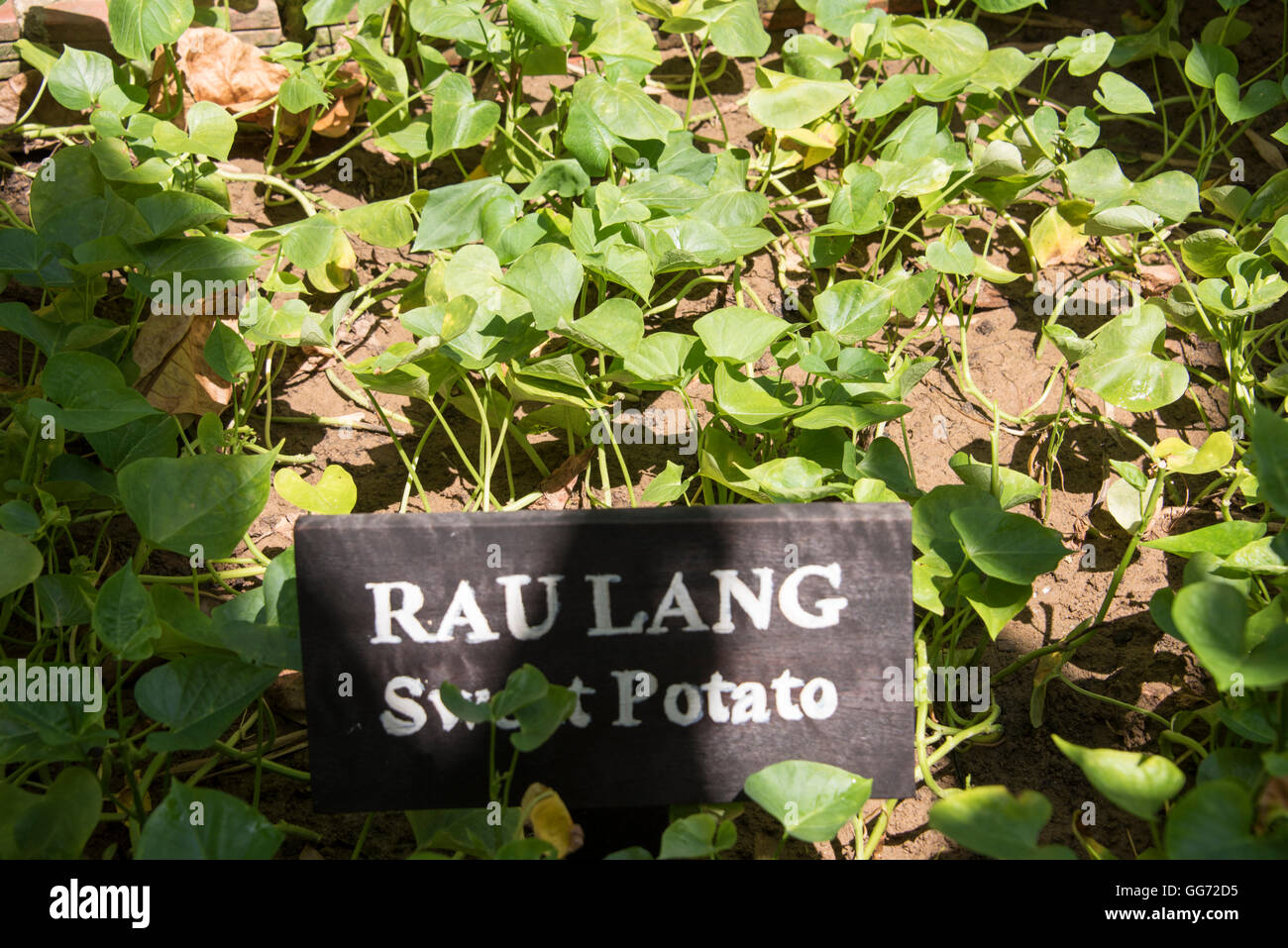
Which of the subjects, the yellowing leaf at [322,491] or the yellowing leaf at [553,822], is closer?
the yellowing leaf at [553,822]

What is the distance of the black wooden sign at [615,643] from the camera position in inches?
32.6

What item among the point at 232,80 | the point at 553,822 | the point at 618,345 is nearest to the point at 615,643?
the point at 553,822

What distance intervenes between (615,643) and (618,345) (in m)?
0.35

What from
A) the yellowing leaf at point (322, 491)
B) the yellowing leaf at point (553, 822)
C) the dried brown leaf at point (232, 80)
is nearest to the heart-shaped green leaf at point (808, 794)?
the yellowing leaf at point (553, 822)

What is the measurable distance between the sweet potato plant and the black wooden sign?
0.15 ft

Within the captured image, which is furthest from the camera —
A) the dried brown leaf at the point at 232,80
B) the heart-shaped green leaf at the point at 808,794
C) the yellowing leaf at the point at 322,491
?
the dried brown leaf at the point at 232,80

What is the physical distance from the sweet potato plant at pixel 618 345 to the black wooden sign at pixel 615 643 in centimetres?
5

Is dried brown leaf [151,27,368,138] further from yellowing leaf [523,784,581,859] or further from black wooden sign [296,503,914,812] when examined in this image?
yellowing leaf [523,784,581,859]

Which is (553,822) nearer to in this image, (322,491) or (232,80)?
(322,491)

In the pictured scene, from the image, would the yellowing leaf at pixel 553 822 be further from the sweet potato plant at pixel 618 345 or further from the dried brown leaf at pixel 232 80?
the dried brown leaf at pixel 232 80

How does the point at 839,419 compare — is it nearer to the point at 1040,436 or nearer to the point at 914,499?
the point at 914,499

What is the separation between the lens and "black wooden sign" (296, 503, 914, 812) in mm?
827
